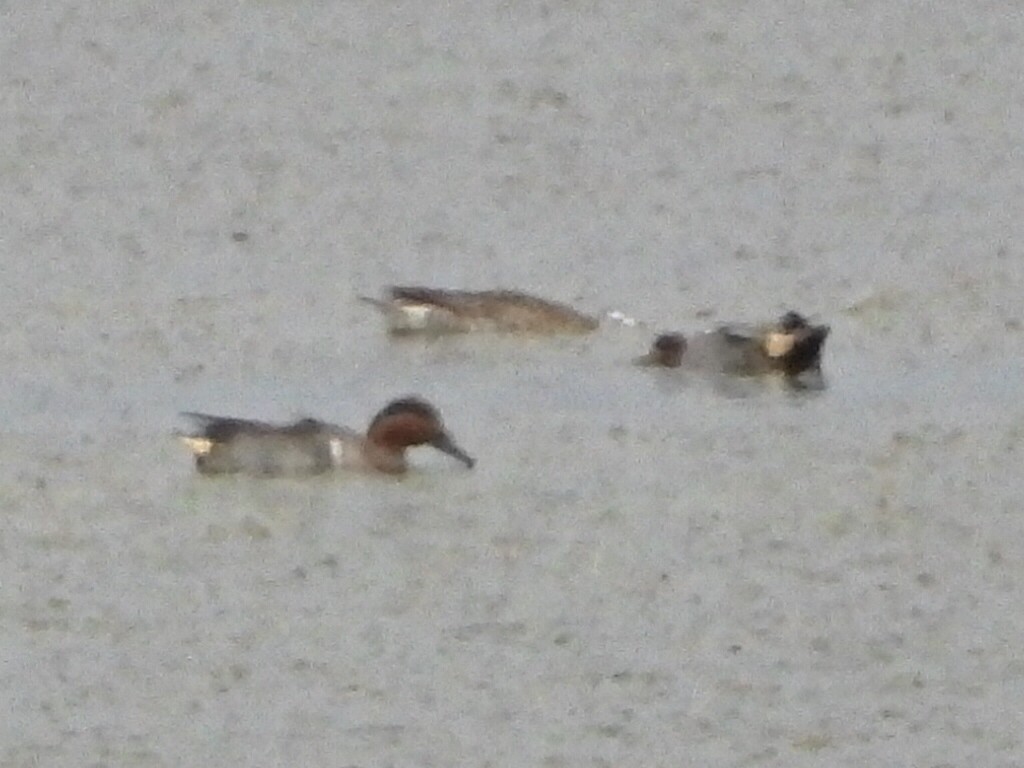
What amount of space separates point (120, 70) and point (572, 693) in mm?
11190

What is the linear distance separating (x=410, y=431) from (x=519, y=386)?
1758 millimetres

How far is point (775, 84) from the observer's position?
2011 centimetres

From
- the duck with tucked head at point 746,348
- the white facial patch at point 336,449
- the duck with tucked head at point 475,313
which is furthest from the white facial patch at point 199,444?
the duck with tucked head at point 746,348

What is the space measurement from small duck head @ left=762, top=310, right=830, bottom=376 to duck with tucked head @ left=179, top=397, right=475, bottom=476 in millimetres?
1614

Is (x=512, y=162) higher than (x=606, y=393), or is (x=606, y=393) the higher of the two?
(x=512, y=162)

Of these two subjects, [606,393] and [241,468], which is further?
[606,393]

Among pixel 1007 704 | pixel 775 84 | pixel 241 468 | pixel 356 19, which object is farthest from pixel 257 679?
pixel 356 19

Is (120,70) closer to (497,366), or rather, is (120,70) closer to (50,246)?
(50,246)

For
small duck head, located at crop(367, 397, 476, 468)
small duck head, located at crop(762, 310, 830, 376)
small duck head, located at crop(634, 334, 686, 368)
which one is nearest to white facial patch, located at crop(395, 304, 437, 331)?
small duck head, located at crop(634, 334, 686, 368)

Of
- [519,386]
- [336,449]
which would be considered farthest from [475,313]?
[336,449]

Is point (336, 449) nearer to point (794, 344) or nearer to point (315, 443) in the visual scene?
point (315, 443)

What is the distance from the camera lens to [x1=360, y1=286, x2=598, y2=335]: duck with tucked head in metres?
15.0

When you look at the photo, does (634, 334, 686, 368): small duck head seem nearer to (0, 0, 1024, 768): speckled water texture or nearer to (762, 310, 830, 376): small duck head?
(0, 0, 1024, 768): speckled water texture

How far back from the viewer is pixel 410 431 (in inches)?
504
